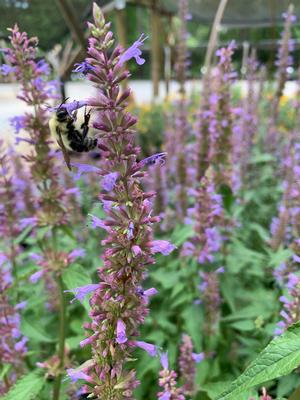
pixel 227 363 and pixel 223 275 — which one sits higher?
pixel 223 275

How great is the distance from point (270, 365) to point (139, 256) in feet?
1.60

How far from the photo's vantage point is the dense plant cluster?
4.64 feet

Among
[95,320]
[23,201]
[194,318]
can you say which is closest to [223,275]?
[194,318]

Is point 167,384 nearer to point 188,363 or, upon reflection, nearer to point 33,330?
point 188,363

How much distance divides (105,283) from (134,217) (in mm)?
234

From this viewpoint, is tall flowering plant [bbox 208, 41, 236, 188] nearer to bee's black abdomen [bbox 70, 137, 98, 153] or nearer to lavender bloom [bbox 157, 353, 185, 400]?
bee's black abdomen [bbox 70, 137, 98, 153]

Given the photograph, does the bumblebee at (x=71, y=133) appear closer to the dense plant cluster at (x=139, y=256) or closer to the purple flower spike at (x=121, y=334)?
the dense plant cluster at (x=139, y=256)

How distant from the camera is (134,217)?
56.0 inches

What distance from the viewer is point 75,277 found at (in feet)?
8.71

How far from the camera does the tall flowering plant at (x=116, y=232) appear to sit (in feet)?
4.46

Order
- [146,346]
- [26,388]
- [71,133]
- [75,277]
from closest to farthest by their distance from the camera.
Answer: [146,346], [26,388], [71,133], [75,277]

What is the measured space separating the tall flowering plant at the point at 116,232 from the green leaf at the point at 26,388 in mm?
713

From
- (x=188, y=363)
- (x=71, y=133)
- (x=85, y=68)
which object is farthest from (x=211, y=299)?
(x=85, y=68)

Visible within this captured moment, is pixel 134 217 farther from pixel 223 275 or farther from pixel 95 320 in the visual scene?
pixel 223 275
